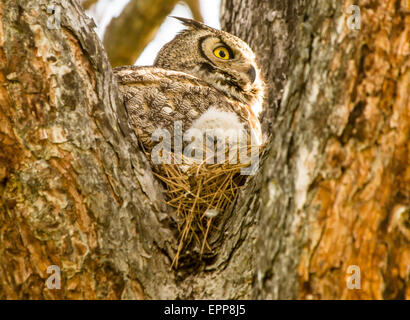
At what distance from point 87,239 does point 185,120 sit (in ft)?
3.58

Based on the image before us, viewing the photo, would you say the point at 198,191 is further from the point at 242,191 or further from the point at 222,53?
the point at 222,53

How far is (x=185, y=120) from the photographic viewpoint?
8.77ft

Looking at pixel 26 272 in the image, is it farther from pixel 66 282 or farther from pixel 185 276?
pixel 185 276

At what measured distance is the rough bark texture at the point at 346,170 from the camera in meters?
1.39

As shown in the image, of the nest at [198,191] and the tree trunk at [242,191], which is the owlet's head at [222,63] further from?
the tree trunk at [242,191]

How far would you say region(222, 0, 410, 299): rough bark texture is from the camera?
1.39m

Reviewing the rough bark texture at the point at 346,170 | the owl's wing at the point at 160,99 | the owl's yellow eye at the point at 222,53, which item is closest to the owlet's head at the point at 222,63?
the owl's yellow eye at the point at 222,53

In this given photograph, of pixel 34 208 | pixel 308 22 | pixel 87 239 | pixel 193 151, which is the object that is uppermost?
pixel 308 22

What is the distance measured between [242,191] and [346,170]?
77 cm

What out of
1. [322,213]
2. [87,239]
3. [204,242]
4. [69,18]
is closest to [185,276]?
[204,242]

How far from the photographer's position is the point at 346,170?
1.41 metres
